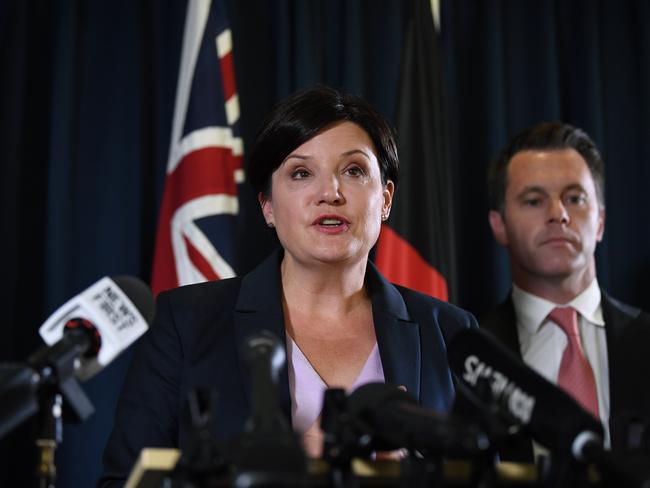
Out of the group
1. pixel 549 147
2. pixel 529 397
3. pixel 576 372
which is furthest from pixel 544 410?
pixel 549 147

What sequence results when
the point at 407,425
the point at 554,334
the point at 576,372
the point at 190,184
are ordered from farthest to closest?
the point at 190,184
the point at 554,334
the point at 576,372
the point at 407,425

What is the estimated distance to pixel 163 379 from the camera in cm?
182

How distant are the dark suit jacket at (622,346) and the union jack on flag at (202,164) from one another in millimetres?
898

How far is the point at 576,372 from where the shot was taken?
2.65 metres

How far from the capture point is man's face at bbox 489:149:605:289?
2777mm

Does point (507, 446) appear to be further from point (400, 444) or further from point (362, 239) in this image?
point (362, 239)

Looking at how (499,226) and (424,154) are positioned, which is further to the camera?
(424,154)

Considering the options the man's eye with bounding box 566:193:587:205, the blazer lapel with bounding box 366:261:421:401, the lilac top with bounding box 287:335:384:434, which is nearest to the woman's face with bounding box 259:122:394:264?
the blazer lapel with bounding box 366:261:421:401

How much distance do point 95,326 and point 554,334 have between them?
1.91 meters

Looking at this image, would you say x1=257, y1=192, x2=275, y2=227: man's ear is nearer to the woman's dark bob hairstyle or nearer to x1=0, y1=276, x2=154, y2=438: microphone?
the woman's dark bob hairstyle

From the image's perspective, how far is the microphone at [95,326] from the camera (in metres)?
1.14

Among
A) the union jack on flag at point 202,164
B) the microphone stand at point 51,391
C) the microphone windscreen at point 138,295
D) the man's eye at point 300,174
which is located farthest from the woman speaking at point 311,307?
the union jack on flag at point 202,164

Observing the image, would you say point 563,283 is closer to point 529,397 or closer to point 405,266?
point 405,266

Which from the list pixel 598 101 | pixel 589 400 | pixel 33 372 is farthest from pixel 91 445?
pixel 598 101
